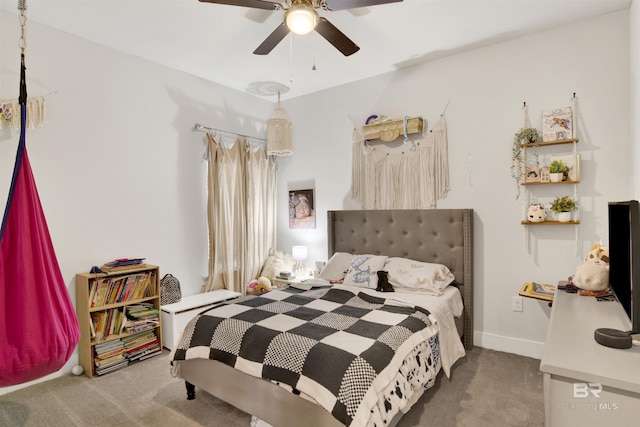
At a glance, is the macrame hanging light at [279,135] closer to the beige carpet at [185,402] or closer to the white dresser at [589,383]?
the beige carpet at [185,402]

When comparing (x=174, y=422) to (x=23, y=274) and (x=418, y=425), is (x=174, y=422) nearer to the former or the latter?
(x=23, y=274)

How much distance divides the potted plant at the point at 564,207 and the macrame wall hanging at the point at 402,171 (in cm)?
91

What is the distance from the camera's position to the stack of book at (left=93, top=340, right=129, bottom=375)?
9.04ft

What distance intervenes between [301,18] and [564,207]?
2.43 meters

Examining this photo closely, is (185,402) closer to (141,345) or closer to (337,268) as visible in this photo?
(141,345)

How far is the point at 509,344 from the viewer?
305 cm

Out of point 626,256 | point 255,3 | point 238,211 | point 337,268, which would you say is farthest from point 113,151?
point 626,256

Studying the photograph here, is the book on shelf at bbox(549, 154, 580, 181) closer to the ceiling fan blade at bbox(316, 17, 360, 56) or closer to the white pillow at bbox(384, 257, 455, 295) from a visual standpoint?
the white pillow at bbox(384, 257, 455, 295)

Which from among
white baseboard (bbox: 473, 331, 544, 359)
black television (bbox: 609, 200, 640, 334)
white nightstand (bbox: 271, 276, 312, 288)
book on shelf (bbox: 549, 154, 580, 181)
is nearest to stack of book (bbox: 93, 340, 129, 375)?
white nightstand (bbox: 271, 276, 312, 288)

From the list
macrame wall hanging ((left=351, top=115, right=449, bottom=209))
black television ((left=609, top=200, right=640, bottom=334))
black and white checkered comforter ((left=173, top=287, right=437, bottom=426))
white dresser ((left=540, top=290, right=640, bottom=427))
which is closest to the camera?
white dresser ((left=540, top=290, right=640, bottom=427))

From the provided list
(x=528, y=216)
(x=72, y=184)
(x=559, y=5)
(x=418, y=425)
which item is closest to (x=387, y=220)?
(x=528, y=216)

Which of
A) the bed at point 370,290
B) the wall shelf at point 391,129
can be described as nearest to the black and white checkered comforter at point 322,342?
the bed at point 370,290

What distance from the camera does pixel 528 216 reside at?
286 centimetres

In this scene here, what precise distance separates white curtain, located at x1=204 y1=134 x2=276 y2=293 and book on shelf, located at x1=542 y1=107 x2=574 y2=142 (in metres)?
3.07
